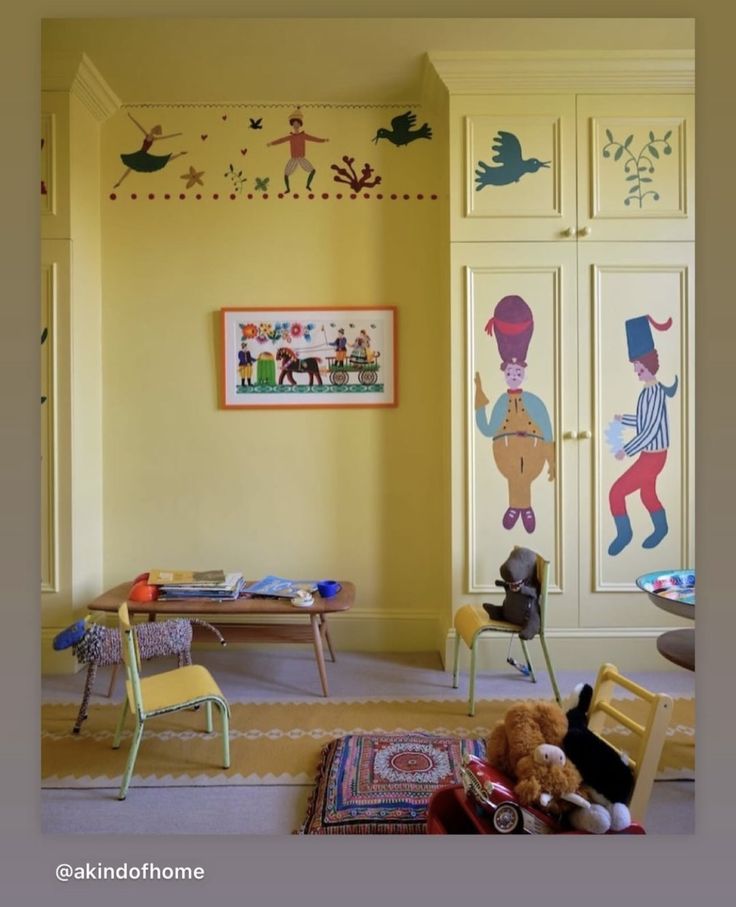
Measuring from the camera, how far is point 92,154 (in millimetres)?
3088

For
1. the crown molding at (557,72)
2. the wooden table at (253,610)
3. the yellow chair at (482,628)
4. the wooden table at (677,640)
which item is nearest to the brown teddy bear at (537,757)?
the wooden table at (677,640)

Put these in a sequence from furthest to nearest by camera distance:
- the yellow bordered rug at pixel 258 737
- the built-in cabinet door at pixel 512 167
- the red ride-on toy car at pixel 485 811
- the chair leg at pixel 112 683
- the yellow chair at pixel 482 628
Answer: the built-in cabinet door at pixel 512 167, the chair leg at pixel 112 683, the yellow chair at pixel 482 628, the yellow bordered rug at pixel 258 737, the red ride-on toy car at pixel 485 811

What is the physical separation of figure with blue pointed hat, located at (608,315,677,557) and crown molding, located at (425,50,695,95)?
1.06 meters

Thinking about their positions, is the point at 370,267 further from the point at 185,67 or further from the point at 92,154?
the point at 92,154

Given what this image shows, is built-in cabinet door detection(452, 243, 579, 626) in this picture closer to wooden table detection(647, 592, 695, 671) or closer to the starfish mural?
wooden table detection(647, 592, 695, 671)

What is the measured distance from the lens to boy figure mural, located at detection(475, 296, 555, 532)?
295 cm

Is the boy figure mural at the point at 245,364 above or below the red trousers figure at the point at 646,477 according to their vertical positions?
above

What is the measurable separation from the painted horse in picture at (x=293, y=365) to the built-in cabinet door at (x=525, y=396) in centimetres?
79

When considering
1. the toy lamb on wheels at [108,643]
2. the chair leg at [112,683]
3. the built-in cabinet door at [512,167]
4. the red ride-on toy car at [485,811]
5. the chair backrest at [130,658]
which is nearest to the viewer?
the red ride-on toy car at [485,811]

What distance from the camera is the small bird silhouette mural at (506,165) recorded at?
288 cm

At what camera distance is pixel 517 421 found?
296 cm

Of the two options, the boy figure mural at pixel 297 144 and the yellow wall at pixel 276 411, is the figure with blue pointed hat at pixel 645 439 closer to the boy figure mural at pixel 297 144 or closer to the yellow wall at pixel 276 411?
the yellow wall at pixel 276 411

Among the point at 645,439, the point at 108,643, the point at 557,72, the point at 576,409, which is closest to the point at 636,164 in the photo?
the point at 557,72

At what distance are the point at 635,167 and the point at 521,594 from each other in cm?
204
